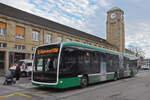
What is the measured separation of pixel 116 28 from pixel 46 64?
5648 cm

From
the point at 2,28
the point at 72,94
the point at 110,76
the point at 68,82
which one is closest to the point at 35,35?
the point at 2,28

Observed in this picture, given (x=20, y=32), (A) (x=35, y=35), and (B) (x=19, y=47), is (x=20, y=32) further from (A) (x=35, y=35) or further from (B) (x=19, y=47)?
(A) (x=35, y=35)

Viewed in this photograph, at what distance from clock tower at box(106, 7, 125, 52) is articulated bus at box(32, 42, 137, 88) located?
167ft

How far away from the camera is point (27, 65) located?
1820cm

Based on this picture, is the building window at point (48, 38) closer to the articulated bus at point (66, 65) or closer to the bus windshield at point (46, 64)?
the articulated bus at point (66, 65)

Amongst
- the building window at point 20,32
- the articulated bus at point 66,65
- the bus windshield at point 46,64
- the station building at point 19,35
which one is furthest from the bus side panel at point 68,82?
the building window at point 20,32

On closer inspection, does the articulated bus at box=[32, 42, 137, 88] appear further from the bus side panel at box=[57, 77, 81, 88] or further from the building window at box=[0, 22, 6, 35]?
the building window at box=[0, 22, 6, 35]

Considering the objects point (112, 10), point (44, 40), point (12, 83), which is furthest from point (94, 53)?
point (112, 10)

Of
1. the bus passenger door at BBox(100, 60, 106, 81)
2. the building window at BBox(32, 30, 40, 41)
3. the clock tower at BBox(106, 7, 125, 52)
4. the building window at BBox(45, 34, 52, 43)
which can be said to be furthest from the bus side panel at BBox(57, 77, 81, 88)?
the clock tower at BBox(106, 7, 125, 52)

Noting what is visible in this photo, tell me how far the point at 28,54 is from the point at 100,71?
51.8 feet

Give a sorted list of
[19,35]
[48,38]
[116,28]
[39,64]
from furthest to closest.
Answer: [116,28] < [48,38] < [19,35] < [39,64]

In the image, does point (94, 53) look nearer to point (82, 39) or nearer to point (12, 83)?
point (12, 83)

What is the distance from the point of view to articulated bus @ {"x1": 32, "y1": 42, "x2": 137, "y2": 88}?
8523 mm

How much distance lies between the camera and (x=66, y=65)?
8.89 m
